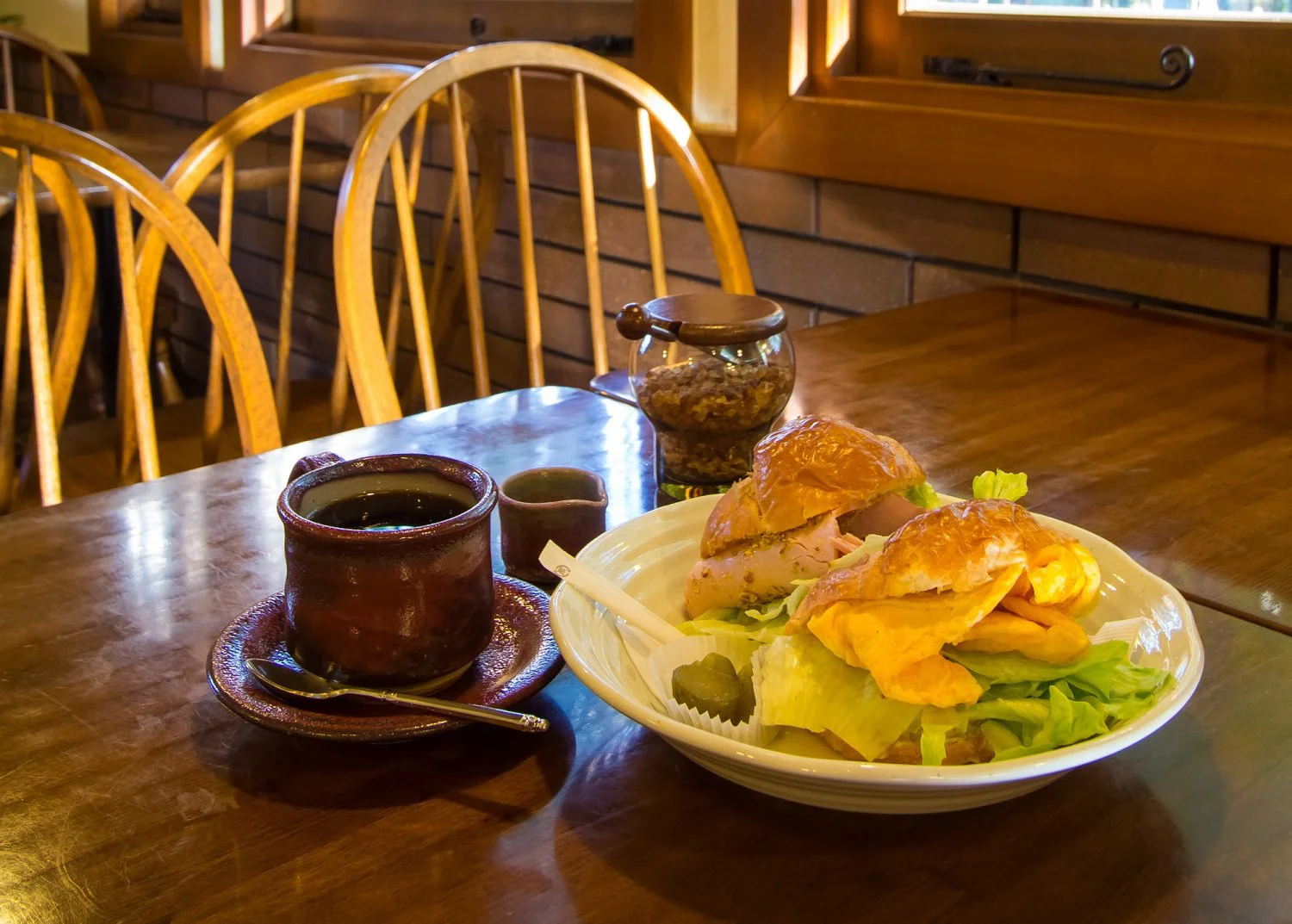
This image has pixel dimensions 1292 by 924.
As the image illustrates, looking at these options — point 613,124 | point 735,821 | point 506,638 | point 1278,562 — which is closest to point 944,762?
point 735,821

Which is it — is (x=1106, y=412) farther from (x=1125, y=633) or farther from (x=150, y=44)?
(x=150, y=44)

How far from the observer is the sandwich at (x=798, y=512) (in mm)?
709

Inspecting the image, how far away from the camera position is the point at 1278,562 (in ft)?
2.93

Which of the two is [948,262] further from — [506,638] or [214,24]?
[214,24]

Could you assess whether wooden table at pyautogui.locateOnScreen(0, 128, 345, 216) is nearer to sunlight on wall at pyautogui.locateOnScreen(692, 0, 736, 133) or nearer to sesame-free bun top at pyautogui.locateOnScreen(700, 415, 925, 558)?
sunlight on wall at pyautogui.locateOnScreen(692, 0, 736, 133)

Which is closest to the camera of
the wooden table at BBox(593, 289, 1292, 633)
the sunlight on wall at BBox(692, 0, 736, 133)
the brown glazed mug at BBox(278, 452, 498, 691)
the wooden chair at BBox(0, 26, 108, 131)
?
the brown glazed mug at BBox(278, 452, 498, 691)

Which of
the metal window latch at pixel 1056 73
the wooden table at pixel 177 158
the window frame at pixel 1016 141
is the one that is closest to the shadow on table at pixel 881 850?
the window frame at pixel 1016 141

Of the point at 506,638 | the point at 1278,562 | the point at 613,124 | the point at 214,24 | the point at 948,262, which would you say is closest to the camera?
the point at 506,638

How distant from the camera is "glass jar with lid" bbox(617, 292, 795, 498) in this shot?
986mm

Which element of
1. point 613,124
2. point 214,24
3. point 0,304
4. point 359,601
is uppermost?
point 214,24

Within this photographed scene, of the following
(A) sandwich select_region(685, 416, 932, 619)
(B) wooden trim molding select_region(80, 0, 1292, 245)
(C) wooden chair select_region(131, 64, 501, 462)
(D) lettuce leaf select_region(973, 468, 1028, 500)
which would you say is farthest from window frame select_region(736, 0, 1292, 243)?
(A) sandwich select_region(685, 416, 932, 619)

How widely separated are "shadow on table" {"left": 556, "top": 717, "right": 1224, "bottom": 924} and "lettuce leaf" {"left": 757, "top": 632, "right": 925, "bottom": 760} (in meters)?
0.05

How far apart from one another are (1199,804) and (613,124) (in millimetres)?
1802

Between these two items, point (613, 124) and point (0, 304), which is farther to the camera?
point (0, 304)
